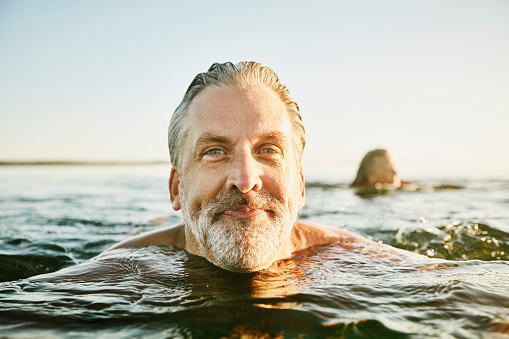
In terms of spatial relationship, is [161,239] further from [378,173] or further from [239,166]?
[378,173]

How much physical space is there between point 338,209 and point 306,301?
21.3 ft

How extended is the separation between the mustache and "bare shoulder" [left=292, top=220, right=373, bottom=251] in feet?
3.46

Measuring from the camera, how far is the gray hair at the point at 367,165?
42.3ft

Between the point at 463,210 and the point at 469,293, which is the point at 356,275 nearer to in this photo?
the point at 469,293

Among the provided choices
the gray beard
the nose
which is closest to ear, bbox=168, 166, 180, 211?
the gray beard

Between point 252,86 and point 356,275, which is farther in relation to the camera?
point 252,86

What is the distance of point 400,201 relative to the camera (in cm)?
951

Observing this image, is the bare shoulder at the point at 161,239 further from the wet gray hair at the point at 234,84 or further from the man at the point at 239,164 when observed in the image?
the wet gray hair at the point at 234,84

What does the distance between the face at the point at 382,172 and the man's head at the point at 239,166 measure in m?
10.1

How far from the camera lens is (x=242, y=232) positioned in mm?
2715

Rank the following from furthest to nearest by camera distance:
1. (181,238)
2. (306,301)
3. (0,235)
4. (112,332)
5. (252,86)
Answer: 1. (0,235)
2. (181,238)
3. (252,86)
4. (306,301)
5. (112,332)

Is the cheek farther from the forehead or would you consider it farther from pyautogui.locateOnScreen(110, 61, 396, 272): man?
the forehead

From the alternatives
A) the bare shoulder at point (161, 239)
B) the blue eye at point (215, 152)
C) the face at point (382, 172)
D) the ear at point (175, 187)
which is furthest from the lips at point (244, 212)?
the face at point (382, 172)

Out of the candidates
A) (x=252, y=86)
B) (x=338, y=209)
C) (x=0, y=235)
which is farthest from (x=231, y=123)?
(x=338, y=209)
